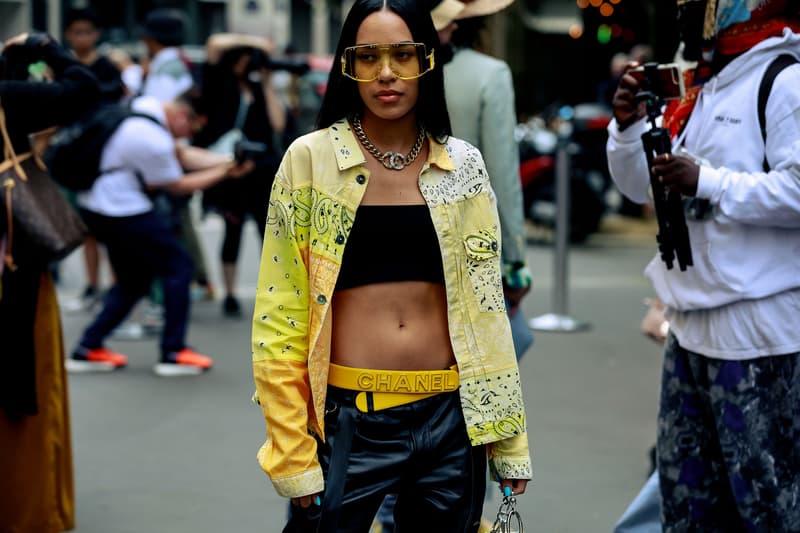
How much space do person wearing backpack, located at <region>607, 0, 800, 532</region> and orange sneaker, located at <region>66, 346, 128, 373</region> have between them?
512 centimetres

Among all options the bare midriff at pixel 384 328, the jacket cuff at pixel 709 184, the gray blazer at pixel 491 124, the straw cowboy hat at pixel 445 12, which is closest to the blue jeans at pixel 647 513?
the gray blazer at pixel 491 124

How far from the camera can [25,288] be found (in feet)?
15.6

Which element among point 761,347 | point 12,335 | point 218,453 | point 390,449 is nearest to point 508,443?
point 390,449

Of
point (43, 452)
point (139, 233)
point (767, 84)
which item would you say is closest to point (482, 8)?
point (767, 84)

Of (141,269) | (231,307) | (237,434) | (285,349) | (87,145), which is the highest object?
(285,349)

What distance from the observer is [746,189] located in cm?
348

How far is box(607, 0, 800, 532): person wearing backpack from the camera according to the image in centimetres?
352

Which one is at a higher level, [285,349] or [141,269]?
[285,349]

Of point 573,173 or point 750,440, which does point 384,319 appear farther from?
point 573,173

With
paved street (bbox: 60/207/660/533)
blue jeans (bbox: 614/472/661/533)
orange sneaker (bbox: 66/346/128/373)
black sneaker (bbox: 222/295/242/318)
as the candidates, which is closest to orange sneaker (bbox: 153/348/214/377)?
paved street (bbox: 60/207/660/533)

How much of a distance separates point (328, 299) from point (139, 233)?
5025 mm

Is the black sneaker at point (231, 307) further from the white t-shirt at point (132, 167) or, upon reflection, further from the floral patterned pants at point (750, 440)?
the floral patterned pants at point (750, 440)

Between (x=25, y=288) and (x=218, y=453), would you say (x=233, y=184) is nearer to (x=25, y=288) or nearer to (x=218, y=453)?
(x=218, y=453)

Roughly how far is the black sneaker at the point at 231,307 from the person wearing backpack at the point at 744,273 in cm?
656
